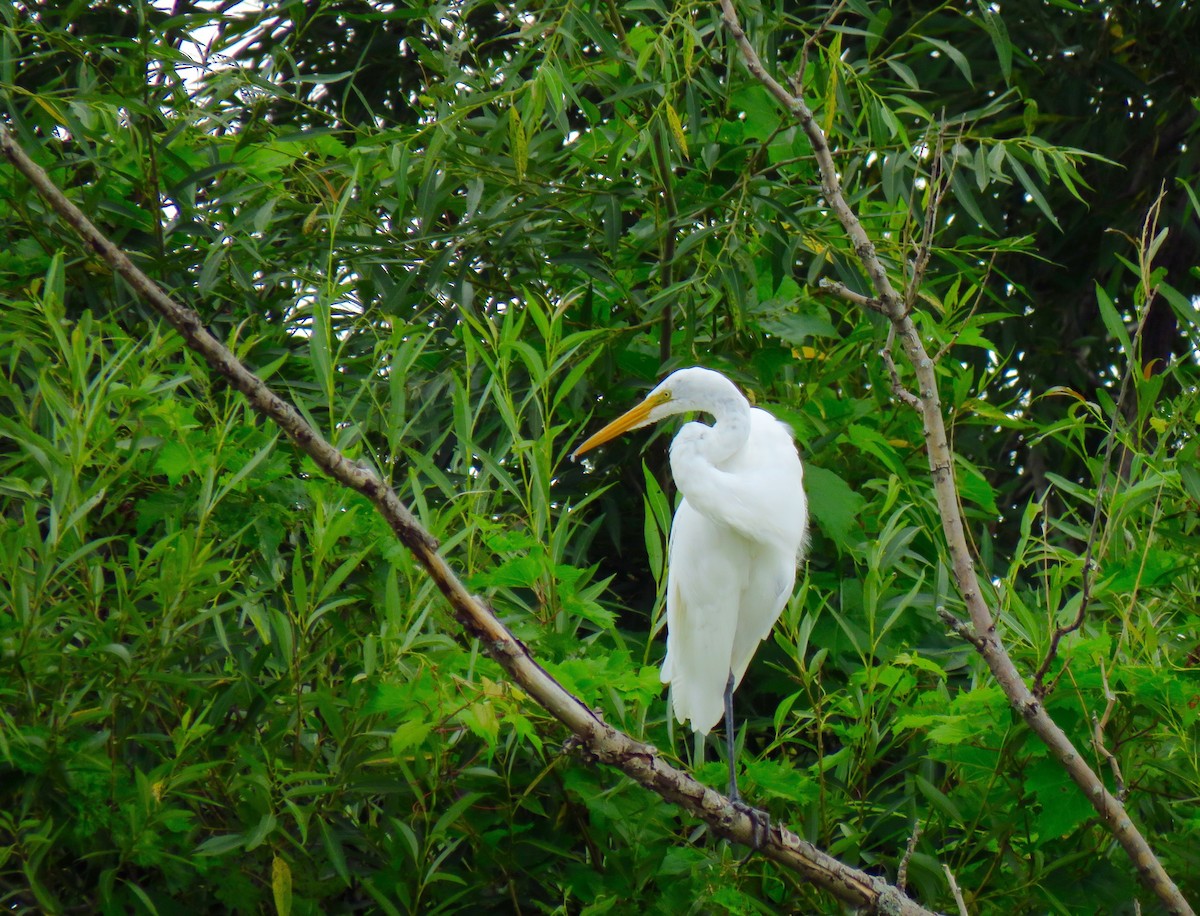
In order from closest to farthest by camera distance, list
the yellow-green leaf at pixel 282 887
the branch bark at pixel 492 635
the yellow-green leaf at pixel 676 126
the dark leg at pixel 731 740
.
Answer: the branch bark at pixel 492 635 → the yellow-green leaf at pixel 282 887 → the dark leg at pixel 731 740 → the yellow-green leaf at pixel 676 126

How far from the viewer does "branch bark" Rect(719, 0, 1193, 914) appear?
1537 millimetres

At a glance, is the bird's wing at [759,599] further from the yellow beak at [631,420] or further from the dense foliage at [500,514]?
the yellow beak at [631,420]

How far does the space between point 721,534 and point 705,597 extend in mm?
127

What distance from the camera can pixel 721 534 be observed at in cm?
259

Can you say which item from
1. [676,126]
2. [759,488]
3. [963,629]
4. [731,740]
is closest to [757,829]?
[963,629]

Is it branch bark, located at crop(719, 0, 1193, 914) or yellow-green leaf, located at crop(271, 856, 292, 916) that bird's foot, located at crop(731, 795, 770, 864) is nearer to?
branch bark, located at crop(719, 0, 1193, 914)

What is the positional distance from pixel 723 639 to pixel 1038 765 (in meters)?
0.73

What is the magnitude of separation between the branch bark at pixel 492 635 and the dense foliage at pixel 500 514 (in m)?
0.18

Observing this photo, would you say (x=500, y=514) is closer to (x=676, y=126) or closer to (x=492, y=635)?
(x=676, y=126)

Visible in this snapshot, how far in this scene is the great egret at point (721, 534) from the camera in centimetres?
239

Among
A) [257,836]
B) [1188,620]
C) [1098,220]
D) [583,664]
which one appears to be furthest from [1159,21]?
[257,836]

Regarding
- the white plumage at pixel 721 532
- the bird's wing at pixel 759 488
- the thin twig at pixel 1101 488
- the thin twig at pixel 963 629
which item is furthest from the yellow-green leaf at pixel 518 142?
the thin twig at pixel 963 629

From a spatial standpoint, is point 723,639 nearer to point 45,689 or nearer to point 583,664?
point 583,664

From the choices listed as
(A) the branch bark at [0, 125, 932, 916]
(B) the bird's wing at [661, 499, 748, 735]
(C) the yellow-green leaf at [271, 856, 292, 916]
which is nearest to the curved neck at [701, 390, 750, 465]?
(B) the bird's wing at [661, 499, 748, 735]
